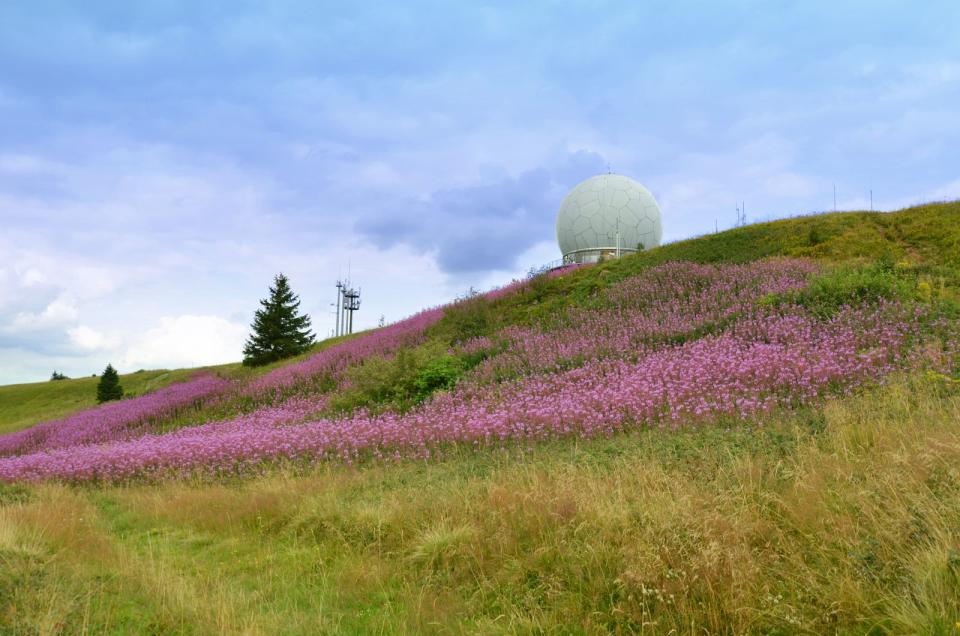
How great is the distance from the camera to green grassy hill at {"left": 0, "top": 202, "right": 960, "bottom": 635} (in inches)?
147

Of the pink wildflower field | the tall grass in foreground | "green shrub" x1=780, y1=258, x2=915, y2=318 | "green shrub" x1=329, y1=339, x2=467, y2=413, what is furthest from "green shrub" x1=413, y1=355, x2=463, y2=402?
"green shrub" x1=780, y1=258, x2=915, y2=318

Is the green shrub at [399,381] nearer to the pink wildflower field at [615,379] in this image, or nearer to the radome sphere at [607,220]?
the pink wildflower field at [615,379]

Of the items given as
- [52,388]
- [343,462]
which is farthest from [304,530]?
[52,388]

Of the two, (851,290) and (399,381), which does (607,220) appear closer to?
(851,290)

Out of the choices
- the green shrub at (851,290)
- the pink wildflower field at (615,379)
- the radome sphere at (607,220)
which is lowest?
the pink wildflower field at (615,379)

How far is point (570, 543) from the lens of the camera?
473cm

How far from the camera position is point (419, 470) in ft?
29.5

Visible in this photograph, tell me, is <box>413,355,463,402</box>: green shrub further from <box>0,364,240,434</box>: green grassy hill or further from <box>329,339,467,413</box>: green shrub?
<box>0,364,240,434</box>: green grassy hill

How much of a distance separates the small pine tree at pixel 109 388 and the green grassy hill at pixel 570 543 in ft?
91.1

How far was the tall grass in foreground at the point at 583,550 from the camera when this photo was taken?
3.70 meters

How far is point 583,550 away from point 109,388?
117 ft

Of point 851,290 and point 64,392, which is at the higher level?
point 851,290

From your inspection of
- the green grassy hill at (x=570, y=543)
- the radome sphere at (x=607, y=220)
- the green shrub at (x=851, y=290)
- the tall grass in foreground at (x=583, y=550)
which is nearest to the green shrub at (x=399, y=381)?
the green grassy hill at (x=570, y=543)

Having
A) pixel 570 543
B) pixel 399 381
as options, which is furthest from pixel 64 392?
pixel 570 543
